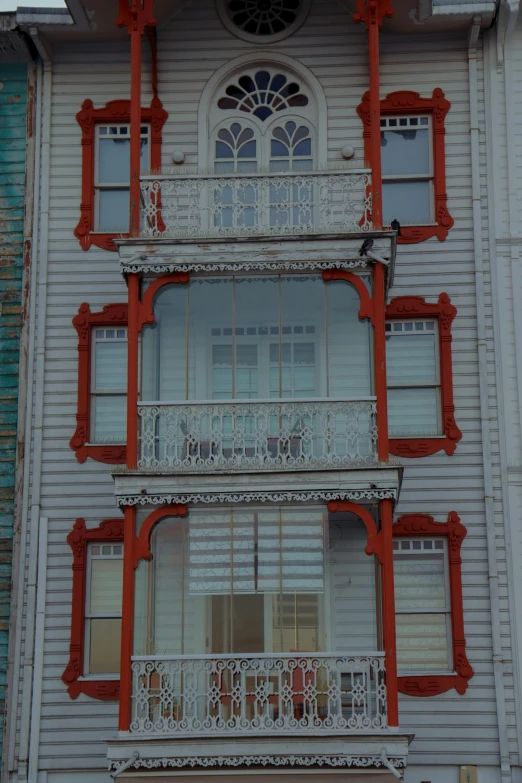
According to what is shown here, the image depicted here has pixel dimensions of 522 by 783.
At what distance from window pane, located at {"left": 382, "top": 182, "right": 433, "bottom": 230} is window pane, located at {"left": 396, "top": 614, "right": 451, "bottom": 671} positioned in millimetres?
5746

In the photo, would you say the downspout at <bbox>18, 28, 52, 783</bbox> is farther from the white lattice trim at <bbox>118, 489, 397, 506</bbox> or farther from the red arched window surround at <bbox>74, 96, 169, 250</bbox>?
the white lattice trim at <bbox>118, 489, 397, 506</bbox>

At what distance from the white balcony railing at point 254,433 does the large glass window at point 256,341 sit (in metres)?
0.36

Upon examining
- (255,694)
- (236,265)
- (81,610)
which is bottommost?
(255,694)

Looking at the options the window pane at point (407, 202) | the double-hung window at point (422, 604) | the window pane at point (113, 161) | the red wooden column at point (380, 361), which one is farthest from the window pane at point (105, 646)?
the window pane at point (407, 202)

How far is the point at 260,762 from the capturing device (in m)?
14.5

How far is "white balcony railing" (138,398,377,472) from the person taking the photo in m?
15.5

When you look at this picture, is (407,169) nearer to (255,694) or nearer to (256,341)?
(256,341)

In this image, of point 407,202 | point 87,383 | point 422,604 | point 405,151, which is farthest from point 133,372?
point 405,151

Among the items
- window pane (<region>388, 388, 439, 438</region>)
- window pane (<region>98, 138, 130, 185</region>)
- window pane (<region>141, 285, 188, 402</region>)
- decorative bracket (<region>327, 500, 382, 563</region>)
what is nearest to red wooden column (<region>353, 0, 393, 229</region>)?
window pane (<region>141, 285, 188, 402</region>)

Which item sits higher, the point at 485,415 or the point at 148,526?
the point at 485,415

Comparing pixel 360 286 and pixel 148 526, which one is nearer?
pixel 148 526

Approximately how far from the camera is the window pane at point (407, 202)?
18.5 meters

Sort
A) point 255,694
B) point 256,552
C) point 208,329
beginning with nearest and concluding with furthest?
1. point 255,694
2. point 256,552
3. point 208,329

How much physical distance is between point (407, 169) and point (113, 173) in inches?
174
